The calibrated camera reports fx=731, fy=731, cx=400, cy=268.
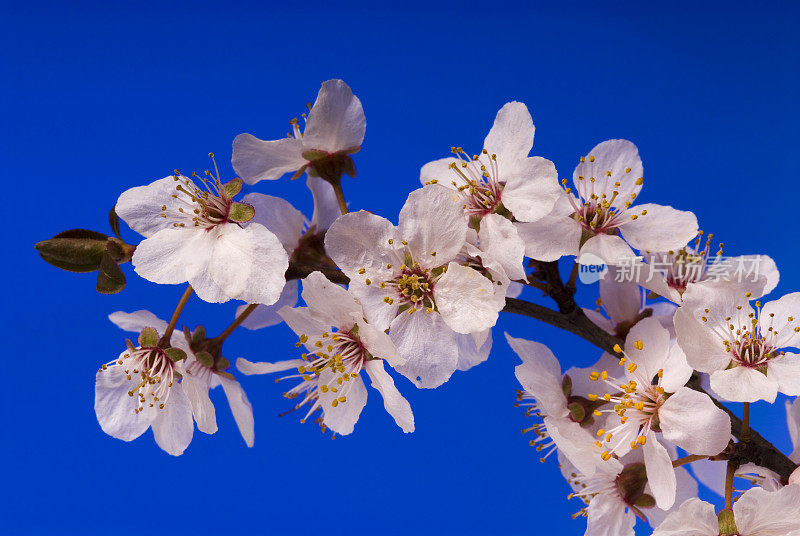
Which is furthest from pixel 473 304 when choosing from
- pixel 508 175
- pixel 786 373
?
pixel 786 373

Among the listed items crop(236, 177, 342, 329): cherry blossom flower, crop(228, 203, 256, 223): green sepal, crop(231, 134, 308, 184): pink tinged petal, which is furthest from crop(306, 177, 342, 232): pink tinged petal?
crop(228, 203, 256, 223): green sepal

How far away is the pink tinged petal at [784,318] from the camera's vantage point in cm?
113

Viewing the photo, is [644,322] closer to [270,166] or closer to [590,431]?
[590,431]

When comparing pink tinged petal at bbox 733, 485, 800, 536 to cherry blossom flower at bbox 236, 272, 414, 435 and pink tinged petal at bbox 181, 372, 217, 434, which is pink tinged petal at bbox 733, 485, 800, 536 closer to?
cherry blossom flower at bbox 236, 272, 414, 435

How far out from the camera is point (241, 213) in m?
1.07

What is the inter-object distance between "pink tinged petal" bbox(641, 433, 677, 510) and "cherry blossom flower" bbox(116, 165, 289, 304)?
0.58 meters

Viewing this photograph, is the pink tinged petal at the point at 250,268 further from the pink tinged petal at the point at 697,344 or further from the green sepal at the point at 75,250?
the pink tinged petal at the point at 697,344

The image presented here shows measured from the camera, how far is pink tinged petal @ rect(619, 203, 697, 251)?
1.16m

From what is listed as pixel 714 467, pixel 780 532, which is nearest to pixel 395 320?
pixel 780 532

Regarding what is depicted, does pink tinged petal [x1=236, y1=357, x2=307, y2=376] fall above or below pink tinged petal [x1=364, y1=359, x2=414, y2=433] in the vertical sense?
above

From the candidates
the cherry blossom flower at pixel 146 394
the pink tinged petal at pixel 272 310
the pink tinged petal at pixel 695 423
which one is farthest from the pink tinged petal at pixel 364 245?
the pink tinged petal at pixel 695 423

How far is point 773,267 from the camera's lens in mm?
1356

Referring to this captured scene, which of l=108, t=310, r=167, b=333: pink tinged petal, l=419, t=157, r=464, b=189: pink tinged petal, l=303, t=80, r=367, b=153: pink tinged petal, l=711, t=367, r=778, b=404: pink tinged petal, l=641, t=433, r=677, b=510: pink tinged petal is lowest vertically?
l=641, t=433, r=677, b=510: pink tinged petal

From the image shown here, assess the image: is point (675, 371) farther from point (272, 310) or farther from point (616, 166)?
point (272, 310)
